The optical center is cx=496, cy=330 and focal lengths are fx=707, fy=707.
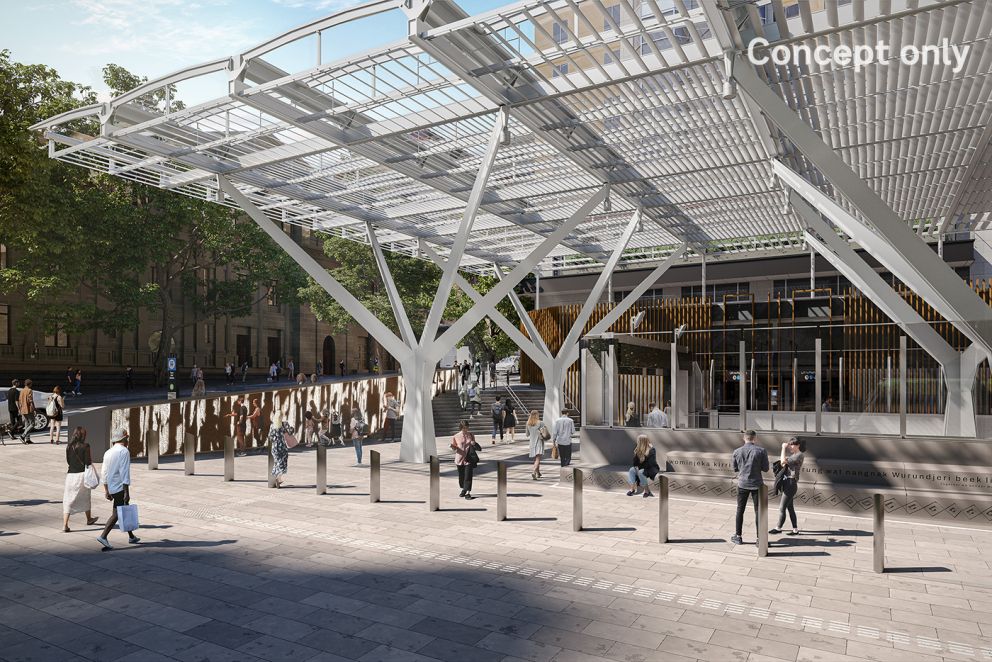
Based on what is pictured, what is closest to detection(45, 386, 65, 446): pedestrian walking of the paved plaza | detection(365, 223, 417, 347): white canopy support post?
the paved plaza

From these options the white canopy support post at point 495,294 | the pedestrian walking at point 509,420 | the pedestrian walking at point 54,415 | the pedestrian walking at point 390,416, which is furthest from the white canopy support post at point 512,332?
the pedestrian walking at point 54,415

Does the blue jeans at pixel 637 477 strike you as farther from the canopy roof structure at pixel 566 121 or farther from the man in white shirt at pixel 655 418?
the canopy roof structure at pixel 566 121

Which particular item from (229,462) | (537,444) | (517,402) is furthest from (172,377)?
(517,402)

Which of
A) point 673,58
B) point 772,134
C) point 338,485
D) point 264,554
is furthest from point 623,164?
point 264,554

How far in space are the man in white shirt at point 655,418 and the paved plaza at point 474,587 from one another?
2.80 metres

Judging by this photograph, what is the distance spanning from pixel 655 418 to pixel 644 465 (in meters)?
2.21

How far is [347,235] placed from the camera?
92.6 feet

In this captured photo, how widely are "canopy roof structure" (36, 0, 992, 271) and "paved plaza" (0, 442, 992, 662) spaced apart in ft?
26.5

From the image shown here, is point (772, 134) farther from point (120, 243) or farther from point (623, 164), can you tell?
point (120, 243)

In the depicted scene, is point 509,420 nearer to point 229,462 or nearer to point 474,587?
point 229,462

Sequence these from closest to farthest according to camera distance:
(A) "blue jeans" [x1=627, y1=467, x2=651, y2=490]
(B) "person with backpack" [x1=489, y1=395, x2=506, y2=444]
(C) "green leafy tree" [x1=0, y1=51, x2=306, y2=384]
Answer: (A) "blue jeans" [x1=627, y1=467, x2=651, y2=490] → (B) "person with backpack" [x1=489, y1=395, x2=506, y2=444] → (C) "green leafy tree" [x1=0, y1=51, x2=306, y2=384]

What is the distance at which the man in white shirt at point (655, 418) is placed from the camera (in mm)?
15133

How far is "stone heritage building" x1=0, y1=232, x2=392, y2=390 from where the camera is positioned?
118 feet

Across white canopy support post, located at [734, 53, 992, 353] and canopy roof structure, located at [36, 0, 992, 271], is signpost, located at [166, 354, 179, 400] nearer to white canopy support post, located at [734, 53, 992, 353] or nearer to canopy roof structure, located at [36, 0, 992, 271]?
canopy roof structure, located at [36, 0, 992, 271]
